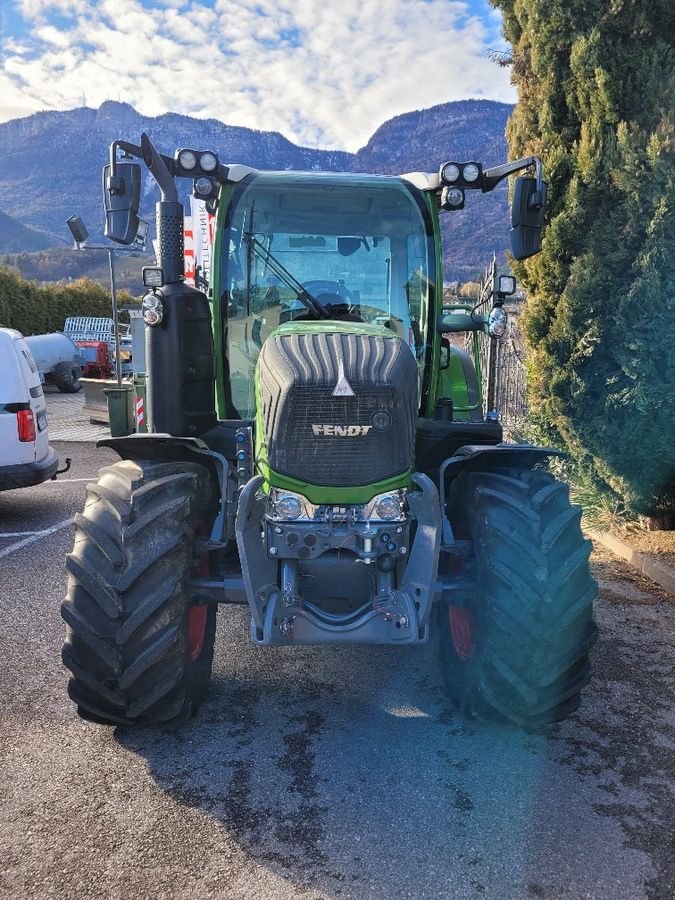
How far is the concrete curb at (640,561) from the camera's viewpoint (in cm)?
562

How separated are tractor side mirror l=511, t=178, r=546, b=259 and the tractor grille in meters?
1.40

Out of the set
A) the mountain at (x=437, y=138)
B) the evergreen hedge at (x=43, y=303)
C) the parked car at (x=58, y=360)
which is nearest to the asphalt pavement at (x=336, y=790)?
the parked car at (x=58, y=360)

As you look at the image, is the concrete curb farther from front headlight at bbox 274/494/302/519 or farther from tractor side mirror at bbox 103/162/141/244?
tractor side mirror at bbox 103/162/141/244

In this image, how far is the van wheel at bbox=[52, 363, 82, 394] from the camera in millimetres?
20969

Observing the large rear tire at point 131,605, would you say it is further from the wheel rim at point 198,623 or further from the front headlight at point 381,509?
the front headlight at point 381,509

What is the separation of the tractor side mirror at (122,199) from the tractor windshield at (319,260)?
0.69 m

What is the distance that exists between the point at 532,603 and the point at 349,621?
763 mm

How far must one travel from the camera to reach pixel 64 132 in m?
182

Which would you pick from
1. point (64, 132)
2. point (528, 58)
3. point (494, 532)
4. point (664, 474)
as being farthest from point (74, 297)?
point (64, 132)

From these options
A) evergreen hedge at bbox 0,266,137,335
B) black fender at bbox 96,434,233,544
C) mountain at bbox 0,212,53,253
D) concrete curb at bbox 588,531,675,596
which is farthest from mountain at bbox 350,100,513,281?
black fender at bbox 96,434,233,544

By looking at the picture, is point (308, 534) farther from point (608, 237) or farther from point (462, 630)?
point (608, 237)

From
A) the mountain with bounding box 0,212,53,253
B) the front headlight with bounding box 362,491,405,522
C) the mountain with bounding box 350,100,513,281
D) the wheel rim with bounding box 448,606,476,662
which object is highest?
the mountain with bounding box 350,100,513,281

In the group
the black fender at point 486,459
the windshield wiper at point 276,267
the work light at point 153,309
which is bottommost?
the black fender at point 486,459

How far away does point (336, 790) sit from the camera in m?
3.04
